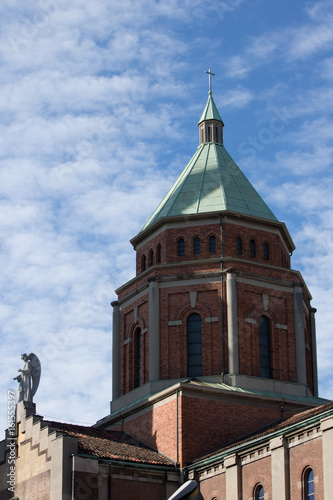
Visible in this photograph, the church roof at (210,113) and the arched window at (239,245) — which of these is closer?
the arched window at (239,245)

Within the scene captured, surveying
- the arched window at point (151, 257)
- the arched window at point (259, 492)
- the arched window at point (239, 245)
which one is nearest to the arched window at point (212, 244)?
the arched window at point (239, 245)

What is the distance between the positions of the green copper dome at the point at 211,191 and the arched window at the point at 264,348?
5.96 metres

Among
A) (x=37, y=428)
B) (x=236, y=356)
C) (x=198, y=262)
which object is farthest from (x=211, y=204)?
(x=37, y=428)

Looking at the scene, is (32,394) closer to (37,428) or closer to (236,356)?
(37,428)

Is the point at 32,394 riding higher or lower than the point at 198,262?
lower

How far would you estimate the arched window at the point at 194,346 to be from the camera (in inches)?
1832

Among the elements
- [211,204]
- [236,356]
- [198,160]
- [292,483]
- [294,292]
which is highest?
[198,160]

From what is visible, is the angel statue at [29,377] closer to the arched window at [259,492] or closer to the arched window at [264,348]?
the arched window at [264,348]

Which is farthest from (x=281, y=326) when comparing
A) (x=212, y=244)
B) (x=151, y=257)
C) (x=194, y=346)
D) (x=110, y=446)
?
(x=110, y=446)

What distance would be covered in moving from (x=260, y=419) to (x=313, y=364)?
7.12m

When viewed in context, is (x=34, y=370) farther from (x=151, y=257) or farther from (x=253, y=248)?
(x=253, y=248)

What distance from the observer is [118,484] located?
127ft

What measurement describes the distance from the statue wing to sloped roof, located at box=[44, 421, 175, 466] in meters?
2.11

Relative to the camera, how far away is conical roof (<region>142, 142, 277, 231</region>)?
49969 millimetres
